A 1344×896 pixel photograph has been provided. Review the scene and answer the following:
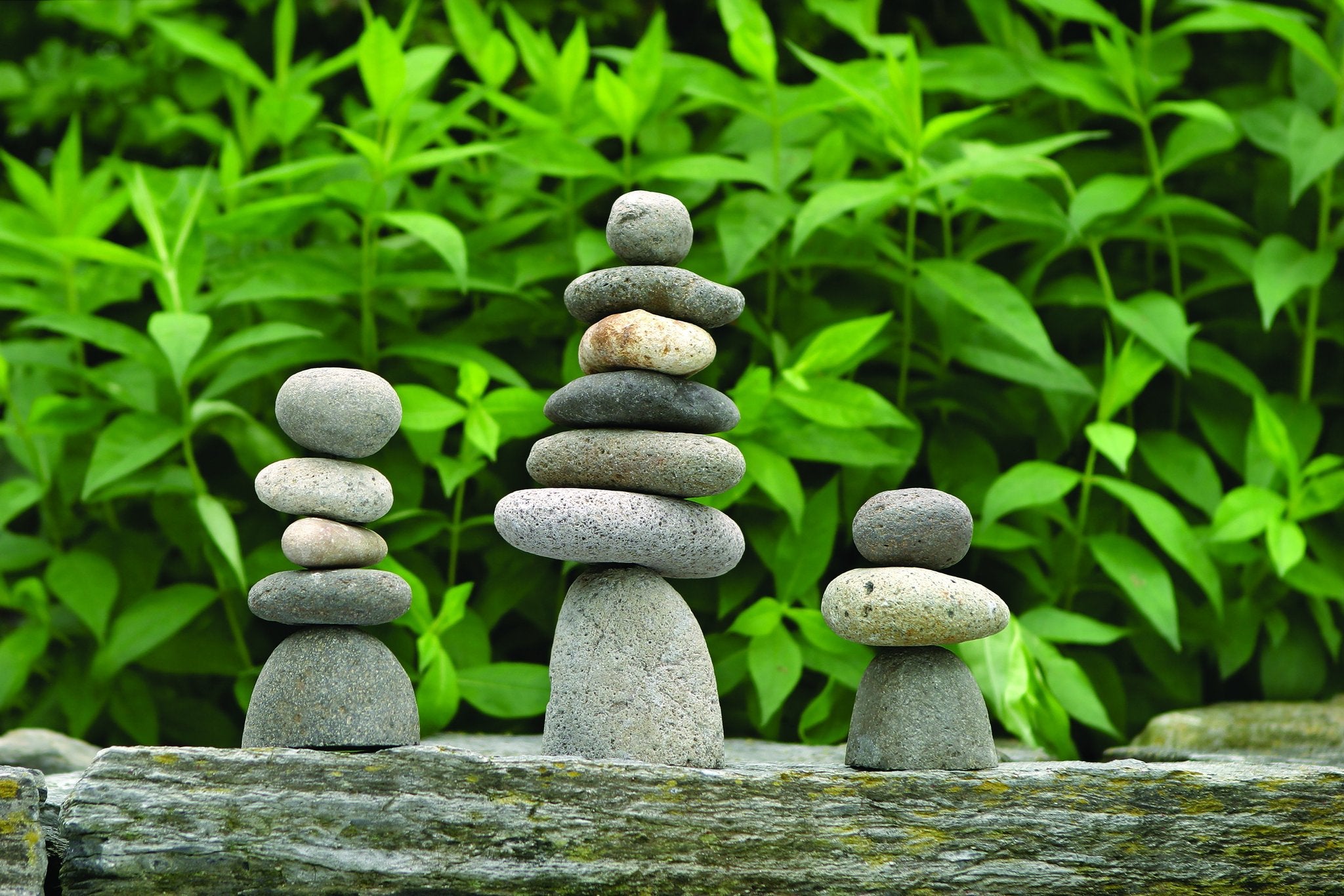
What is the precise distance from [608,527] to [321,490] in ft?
1.74

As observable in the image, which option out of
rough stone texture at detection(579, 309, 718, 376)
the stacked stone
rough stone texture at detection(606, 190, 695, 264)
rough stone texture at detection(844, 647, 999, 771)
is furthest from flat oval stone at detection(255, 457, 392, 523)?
rough stone texture at detection(844, 647, 999, 771)

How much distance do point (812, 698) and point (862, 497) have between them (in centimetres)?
58

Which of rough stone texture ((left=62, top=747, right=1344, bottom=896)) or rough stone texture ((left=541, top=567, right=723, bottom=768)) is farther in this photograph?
rough stone texture ((left=541, top=567, right=723, bottom=768))

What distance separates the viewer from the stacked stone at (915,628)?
213 cm

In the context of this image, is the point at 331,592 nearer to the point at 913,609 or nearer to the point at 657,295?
the point at 657,295

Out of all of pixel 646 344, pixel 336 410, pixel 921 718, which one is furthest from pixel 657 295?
pixel 921 718

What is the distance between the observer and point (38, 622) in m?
3.31

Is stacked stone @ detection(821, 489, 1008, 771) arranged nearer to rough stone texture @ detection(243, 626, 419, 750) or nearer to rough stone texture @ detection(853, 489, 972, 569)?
rough stone texture @ detection(853, 489, 972, 569)

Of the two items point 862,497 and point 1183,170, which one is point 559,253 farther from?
point 1183,170

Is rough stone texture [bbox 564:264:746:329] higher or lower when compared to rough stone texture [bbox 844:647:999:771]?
higher

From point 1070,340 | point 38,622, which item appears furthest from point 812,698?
point 38,622

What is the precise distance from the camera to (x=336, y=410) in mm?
2178

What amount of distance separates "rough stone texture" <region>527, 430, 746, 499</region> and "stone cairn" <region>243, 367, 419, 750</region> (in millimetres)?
332

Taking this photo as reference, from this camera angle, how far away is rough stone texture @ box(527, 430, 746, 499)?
220cm
